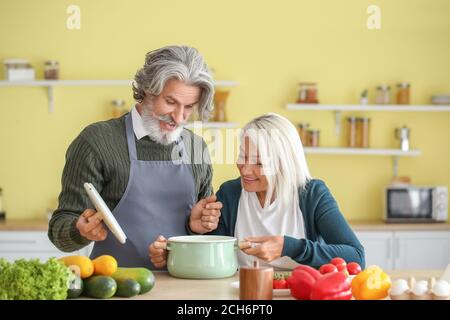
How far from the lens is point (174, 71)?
266 cm

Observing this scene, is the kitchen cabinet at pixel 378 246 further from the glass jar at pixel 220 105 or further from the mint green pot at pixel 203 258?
the mint green pot at pixel 203 258

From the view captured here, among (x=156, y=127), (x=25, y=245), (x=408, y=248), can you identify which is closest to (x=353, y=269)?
(x=156, y=127)

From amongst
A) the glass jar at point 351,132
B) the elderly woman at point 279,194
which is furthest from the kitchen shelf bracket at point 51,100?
the elderly woman at point 279,194

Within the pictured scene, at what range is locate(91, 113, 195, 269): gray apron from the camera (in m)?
2.69

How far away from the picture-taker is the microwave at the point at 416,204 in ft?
18.0

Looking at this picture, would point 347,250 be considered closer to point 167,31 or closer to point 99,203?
point 99,203

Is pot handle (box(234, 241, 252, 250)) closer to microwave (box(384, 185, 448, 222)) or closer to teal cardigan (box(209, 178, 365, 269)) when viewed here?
teal cardigan (box(209, 178, 365, 269))

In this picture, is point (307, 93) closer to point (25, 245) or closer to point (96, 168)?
point (25, 245)

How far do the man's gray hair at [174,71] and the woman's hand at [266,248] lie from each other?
2.00ft

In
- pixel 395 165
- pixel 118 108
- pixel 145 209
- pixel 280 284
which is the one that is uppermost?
pixel 118 108

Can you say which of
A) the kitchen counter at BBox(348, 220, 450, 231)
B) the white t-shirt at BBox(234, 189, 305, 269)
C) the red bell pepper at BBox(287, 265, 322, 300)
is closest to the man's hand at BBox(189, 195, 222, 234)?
the white t-shirt at BBox(234, 189, 305, 269)

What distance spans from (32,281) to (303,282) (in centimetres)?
65

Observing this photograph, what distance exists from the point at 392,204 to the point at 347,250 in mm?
3139
